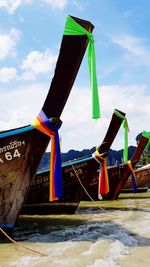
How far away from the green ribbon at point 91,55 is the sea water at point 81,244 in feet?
7.41

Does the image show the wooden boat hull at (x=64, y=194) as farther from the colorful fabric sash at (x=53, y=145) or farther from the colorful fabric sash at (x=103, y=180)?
the colorful fabric sash at (x=53, y=145)

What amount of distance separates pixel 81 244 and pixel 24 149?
2.06m

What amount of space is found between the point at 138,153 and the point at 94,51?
998 centimetres

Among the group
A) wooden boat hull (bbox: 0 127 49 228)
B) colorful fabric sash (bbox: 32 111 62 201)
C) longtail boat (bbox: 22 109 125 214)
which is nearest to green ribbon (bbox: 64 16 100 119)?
colorful fabric sash (bbox: 32 111 62 201)

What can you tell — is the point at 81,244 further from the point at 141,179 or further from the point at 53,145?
the point at 141,179

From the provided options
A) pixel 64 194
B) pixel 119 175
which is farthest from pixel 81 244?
pixel 119 175

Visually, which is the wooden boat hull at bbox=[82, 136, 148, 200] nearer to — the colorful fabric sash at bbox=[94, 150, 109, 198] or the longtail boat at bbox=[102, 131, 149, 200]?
the longtail boat at bbox=[102, 131, 149, 200]

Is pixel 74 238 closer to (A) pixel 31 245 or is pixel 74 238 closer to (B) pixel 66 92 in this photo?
(A) pixel 31 245

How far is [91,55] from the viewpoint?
253 inches

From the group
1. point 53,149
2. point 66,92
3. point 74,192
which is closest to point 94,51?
point 66,92

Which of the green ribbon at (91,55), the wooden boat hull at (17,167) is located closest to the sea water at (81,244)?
the wooden boat hull at (17,167)

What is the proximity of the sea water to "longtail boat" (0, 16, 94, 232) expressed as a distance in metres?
0.74

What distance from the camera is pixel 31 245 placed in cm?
606

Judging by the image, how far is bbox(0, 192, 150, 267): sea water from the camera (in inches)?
191
